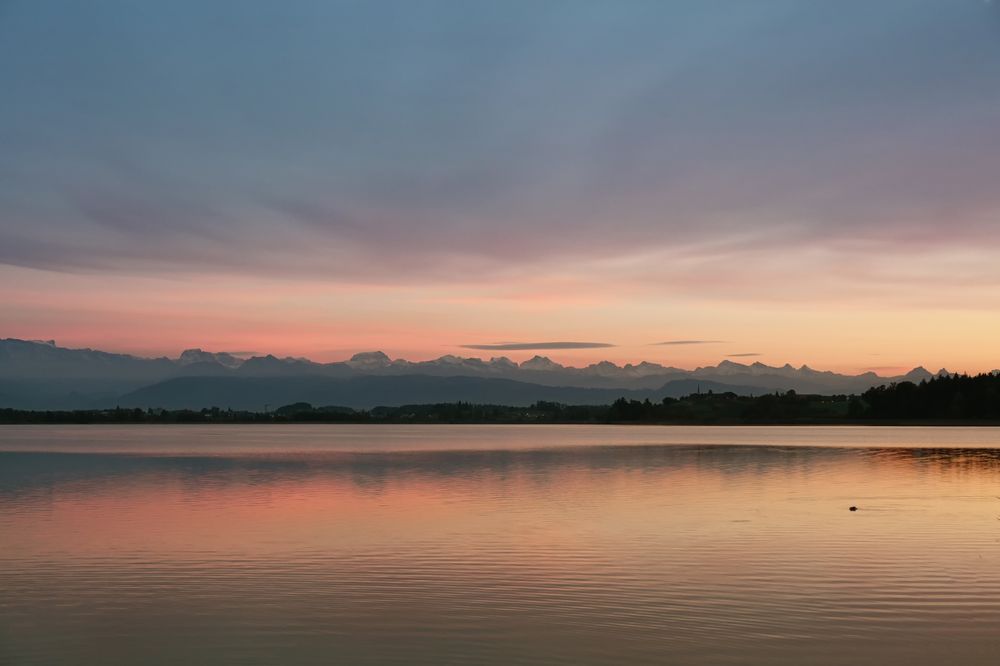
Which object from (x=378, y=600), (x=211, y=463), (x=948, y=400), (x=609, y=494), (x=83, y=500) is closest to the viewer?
(x=378, y=600)

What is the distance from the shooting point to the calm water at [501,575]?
634 inches

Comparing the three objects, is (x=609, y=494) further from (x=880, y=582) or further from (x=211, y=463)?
(x=211, y=463)

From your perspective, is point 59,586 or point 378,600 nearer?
point 378,600

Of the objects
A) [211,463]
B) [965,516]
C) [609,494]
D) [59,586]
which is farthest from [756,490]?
[211,463]

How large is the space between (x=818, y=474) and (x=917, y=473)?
577cm

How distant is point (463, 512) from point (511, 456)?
45113 mm

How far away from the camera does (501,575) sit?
873 inches

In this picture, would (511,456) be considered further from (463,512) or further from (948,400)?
(948,400)

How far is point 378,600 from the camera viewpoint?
1952 centimetres

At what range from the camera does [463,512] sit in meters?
35.5

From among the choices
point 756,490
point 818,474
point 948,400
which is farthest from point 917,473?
point 948,400

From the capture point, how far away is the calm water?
1611 centimetres

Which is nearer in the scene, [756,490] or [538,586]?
[538,586]

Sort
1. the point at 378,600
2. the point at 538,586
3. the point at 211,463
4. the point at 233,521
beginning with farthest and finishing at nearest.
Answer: the point at 211,463
the point at 233,521
the point at 538,586
the point at 378,600
